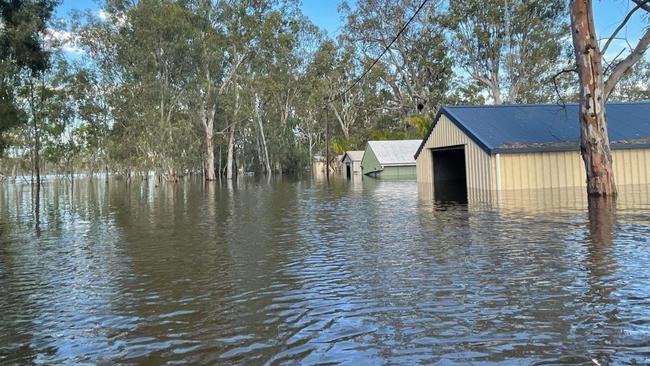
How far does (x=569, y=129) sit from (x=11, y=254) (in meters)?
21.4

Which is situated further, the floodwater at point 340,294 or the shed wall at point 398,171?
the shed wall at point 398,171

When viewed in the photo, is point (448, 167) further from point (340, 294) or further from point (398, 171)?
point (340, 294)

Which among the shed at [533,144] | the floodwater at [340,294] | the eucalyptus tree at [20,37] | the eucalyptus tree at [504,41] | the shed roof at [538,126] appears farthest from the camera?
the eucalyptus tree at [504,41]

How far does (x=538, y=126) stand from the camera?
23844mm

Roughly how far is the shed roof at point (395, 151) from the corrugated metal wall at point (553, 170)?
28.2 meters

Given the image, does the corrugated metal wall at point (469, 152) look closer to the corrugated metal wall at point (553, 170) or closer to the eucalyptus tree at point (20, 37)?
the corrugated metal wall at point (553, 170)

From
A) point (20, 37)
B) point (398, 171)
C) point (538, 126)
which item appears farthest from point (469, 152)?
point (398, 171)

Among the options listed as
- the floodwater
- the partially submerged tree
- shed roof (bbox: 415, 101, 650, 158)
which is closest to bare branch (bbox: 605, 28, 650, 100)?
the partially submerged tree

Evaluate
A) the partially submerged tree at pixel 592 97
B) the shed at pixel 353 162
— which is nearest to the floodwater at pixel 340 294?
the partially submerged tree at pixel 592 97

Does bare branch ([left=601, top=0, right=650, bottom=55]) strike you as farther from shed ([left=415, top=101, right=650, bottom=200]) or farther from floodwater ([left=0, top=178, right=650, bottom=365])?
floodwater ([left=0, top=178, right=650, bottom=365])

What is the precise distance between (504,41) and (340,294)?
144 feet

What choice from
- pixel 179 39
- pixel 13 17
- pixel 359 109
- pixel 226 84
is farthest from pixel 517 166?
pixel 359 109

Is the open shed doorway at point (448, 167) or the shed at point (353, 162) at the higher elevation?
the shed at point (353, 162)

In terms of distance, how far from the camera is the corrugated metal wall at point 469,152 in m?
22.3
